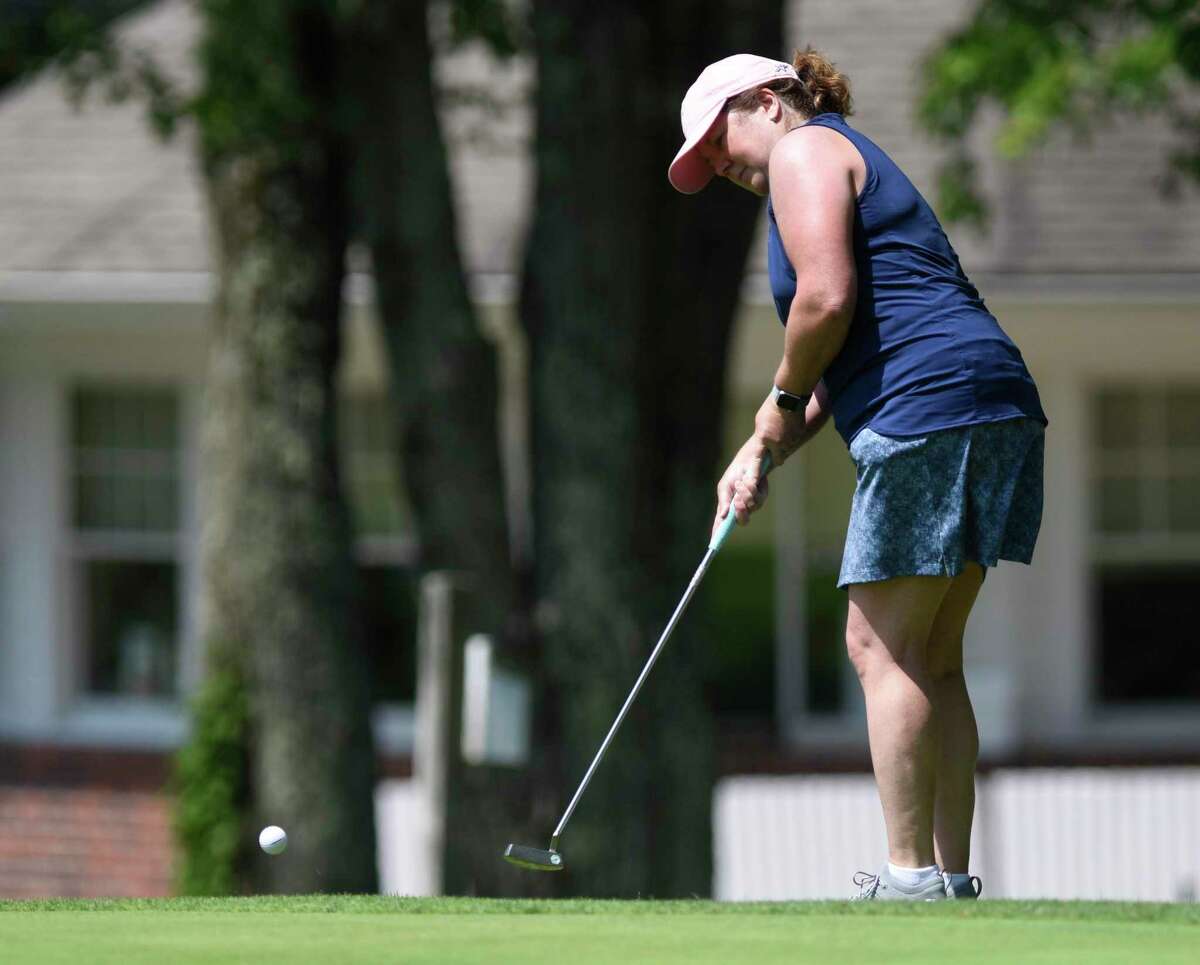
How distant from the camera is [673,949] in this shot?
11.2 ft

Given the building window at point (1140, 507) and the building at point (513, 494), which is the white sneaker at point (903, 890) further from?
the building window at point (1140, 507)

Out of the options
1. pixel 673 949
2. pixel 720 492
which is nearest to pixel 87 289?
pixel 720 492

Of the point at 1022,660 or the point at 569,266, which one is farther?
the point at 1022,660

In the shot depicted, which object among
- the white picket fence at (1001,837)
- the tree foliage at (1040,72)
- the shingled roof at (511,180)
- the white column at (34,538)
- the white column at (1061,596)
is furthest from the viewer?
the white column at (34,538)

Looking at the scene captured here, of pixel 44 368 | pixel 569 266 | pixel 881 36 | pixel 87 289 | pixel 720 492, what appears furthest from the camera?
pixel 881 36

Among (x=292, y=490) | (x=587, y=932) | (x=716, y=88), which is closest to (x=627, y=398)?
(x=292, y=490)

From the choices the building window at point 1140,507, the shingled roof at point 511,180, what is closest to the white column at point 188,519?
the shingled roof at point 511,180

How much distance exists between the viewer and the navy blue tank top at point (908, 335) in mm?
4109

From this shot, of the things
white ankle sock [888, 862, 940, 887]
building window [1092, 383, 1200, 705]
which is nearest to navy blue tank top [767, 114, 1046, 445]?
white ankle sock [888, 862, 940, 887]

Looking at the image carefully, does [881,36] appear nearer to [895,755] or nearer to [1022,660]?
[1022,660]

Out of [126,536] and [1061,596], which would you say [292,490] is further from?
[1061,596]

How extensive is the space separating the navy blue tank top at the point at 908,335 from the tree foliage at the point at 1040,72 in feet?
13.5

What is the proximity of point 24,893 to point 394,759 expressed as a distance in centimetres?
235

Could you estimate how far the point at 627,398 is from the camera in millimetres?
7676
